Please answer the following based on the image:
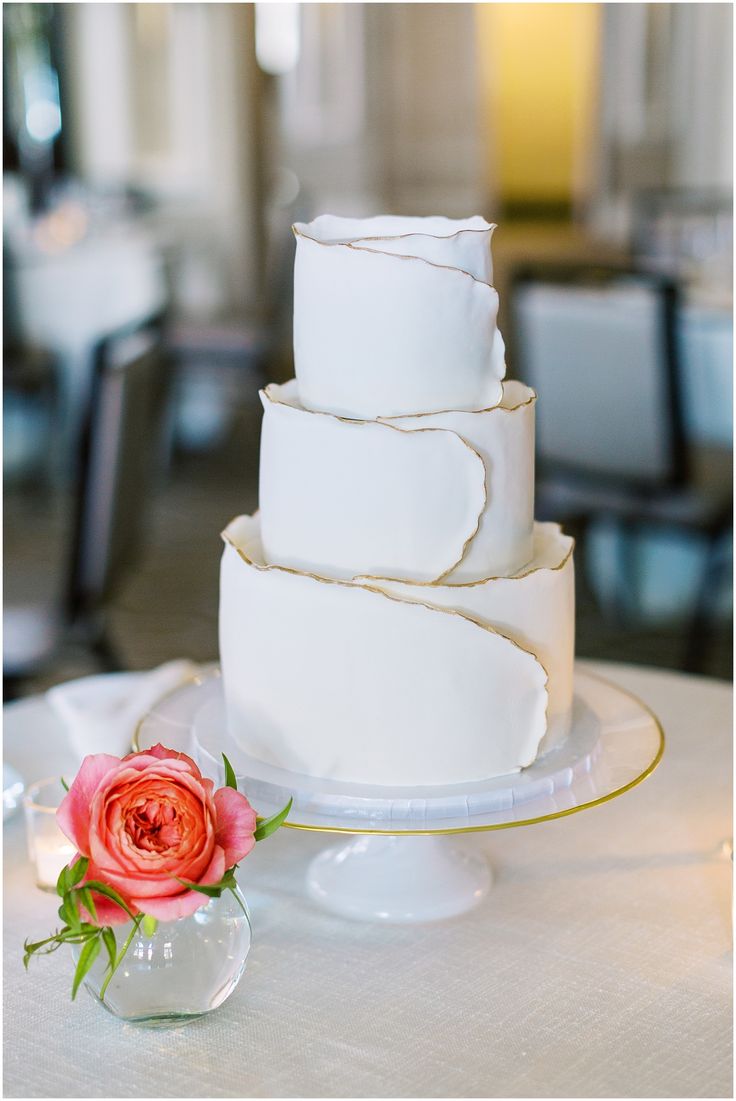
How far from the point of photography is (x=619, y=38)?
10906 millimetres

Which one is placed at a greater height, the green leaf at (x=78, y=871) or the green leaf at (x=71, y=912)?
the green leaf at (x=78, y=871)

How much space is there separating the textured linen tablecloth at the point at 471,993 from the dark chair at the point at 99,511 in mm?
1079

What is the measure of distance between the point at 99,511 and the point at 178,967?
150 cm

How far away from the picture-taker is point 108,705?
5.11 feet

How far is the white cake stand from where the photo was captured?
110cm

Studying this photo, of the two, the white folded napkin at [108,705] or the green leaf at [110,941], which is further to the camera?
the white folded napkin at [108,705]

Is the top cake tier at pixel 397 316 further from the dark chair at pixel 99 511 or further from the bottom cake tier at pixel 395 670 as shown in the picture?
the dark chair at pixel 99 511

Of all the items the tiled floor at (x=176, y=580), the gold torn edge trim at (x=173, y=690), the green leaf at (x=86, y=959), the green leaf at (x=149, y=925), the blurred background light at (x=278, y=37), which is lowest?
the tiled floor at (x=176, y=580)

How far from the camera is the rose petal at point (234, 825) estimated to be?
98 centimetres

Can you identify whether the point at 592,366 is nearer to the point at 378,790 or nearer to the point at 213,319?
the point at 378,790

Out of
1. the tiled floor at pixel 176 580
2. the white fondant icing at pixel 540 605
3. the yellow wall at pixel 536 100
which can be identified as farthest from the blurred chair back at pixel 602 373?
the yellow wall at pixel 536 100

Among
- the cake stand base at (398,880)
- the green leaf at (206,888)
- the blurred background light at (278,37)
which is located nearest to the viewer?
the green leaf at (206,888)

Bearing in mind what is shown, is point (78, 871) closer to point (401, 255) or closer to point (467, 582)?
point (467, 582)

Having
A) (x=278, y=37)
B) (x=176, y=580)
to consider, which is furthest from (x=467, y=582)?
(x=278, y=37)
